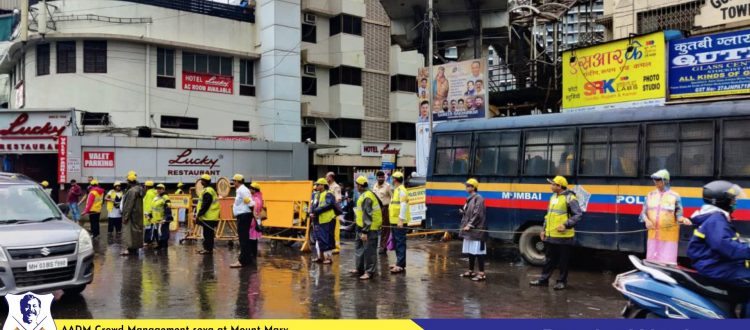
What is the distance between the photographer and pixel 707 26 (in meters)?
16.7

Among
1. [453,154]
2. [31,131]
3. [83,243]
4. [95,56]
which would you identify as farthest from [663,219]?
[95,56]

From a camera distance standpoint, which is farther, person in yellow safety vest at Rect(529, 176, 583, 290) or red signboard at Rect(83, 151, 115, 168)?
red signboard at Rect(83, 151, 115, 168)

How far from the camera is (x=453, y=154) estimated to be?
13039 mm

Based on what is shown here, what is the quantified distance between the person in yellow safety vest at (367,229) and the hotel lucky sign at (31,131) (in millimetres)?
18241

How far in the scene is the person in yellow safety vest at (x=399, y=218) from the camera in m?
10.9

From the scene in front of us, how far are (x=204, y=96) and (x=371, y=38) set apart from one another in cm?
1048

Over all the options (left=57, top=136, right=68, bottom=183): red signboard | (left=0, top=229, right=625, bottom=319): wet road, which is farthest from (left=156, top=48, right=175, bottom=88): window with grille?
(left=0, top=229, right=625, bottom=319): wet road

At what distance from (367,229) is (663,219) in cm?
449

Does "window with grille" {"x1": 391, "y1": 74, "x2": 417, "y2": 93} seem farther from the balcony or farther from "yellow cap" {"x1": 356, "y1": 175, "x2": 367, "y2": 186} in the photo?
"yellow cap" {"x1": 356, "y1": 175, "x2": 367, "y2": 186}

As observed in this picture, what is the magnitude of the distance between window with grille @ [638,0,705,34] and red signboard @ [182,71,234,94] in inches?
768

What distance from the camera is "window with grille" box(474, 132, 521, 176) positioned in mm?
11898

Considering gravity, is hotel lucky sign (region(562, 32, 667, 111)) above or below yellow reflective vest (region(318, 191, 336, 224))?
above

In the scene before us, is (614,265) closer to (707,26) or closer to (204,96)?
(707,26)

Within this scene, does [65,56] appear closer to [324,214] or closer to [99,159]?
[99,159]
